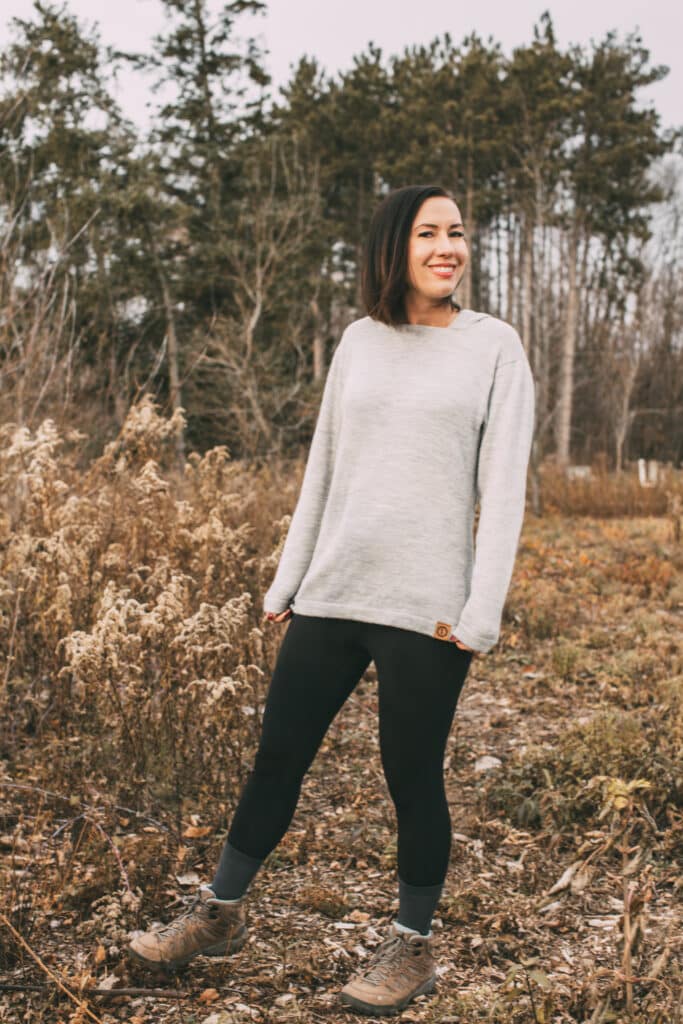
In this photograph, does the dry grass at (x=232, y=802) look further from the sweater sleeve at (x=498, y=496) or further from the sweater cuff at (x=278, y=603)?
the sweater cuff at (x=278, y=603)

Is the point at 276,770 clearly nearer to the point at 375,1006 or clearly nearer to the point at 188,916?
the point at 188,916

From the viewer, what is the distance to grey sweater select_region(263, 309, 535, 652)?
2068 mm

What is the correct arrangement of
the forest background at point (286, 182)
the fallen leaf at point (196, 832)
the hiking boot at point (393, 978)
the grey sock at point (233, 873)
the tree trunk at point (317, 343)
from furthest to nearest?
the tree trunk at point (317, 343) → the forest background at point (286, 182) → the fallen leaf at point (196, 832) → the grey sock at point (233, 873) → the hiking boot at point (393, 978)

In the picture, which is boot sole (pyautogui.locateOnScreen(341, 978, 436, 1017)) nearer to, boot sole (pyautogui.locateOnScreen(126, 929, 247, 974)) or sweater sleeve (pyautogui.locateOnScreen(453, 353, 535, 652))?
boot sole (pyautogui.locateOnScreen(126, 929, 247, 974))

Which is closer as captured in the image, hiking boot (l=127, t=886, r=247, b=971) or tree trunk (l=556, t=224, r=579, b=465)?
hiking boot (l=127, t=886, r=247, b=971)

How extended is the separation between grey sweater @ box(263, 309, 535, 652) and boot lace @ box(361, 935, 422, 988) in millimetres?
843

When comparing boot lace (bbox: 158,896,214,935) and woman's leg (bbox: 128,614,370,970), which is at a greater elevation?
woman's leg (bbox: 128,614,370,970)

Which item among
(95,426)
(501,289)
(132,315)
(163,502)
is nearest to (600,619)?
(163,502)

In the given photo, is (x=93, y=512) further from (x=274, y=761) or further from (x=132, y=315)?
(x=132, y=315)

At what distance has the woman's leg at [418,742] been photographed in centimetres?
207

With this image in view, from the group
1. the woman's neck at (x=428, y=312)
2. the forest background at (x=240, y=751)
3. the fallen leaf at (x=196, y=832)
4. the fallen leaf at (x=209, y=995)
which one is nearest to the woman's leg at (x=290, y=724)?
the fallen leaf at (x=209, y=995)

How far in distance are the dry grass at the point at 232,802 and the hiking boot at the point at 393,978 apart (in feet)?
0.22

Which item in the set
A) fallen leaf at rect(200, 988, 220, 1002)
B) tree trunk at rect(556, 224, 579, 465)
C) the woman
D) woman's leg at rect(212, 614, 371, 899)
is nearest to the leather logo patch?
the woman

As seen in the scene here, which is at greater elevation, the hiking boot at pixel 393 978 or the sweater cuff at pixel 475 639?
the sweater cuff at pixel 475 639
